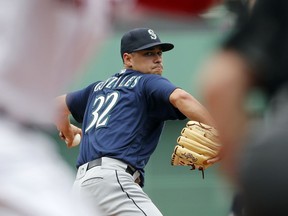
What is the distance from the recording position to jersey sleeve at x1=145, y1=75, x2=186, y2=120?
6.82 meters

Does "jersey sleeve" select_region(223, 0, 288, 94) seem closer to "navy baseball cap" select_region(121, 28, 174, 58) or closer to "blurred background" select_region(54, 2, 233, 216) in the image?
"navy baseball cap" select_region(121, 28, 174, 58)

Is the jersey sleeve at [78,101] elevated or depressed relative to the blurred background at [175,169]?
elevated

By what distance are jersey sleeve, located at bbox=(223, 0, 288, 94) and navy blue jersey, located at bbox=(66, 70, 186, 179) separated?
4.59 meters

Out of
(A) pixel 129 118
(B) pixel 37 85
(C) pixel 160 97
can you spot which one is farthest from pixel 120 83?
(B) pixel 37 85

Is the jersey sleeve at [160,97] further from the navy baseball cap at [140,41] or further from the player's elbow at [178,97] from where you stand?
the navy baseball cap at [140,41]

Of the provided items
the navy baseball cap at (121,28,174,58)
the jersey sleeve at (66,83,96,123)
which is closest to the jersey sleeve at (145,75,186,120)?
the navy baseball cap at (121,28,174,58)

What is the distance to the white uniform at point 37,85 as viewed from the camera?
1.68 meters

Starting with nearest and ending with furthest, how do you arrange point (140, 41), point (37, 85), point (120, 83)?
point (37, 85), point (120, 83), point (140, 41)

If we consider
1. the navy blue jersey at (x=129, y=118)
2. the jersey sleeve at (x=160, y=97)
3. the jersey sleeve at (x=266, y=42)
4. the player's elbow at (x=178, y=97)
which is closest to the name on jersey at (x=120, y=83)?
the navy blue jersey at (x=129, y=118)

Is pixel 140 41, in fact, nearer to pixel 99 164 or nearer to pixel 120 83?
pixel 120 83

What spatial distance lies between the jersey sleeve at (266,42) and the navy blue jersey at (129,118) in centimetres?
459

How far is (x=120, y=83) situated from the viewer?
7.23 meters

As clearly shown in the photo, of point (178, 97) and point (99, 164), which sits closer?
point (178, 97)

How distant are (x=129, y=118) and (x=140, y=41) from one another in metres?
0.66
